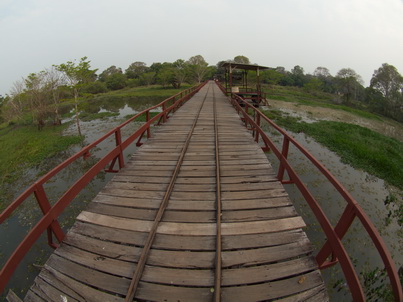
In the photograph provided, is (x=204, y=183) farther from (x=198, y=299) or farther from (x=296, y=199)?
(x=296, y=199)

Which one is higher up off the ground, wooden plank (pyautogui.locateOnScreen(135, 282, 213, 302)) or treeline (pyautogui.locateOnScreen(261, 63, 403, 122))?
treeline (pyautogui.locateOnScreen(261, 63, 403, 122))

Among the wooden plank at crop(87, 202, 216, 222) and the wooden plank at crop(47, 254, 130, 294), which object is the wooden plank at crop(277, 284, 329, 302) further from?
the wooden plank at crop(47, 254, 130, 294)

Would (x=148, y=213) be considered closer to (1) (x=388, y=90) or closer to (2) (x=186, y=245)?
(2) (x=186, y=245)

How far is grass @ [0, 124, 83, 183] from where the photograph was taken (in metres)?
9.77

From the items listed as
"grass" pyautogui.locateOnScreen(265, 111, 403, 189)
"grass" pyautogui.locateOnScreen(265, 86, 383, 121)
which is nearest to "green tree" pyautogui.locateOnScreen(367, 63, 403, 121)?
"grass" pyautogui.locateOnScreen(265, 86, 383, 121)

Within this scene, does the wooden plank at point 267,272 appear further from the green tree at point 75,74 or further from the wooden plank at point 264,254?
the green tree at point 75,74

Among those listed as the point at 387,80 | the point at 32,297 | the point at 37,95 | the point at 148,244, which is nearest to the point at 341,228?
the point at 148,244

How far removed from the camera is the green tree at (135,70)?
75.1 metres

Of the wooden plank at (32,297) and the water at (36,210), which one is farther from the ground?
the wooden plank at (32,297)

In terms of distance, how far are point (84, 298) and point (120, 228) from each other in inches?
39.0

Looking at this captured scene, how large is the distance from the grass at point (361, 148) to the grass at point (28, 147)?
16.0 metres

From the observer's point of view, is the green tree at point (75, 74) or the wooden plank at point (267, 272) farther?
the green tree at point (75, 74)

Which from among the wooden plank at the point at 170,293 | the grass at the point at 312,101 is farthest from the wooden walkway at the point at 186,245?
the grass at the point at 312,101

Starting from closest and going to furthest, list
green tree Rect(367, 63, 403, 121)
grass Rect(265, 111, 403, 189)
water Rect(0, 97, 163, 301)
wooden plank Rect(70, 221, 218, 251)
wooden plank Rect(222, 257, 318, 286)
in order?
1. wooden plank Rect(222, 257, 318, 286)
2. wooden plank Rect(70, 221, 218, 251)
3. water Rect(0, 97, 163, 301)
4. grass Rect(265, 111, 403, 189)
5. green tree Rect(367, 63, 403, 121)
